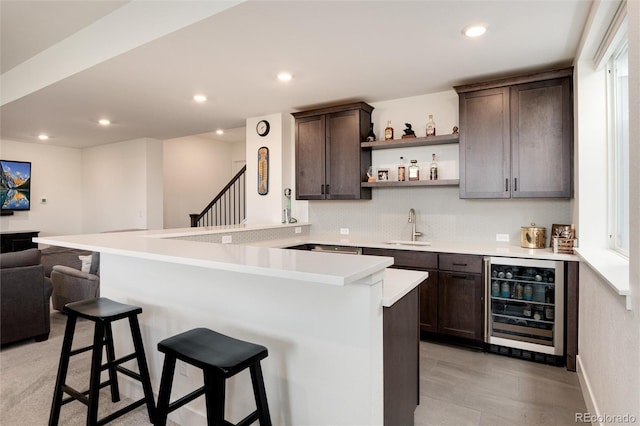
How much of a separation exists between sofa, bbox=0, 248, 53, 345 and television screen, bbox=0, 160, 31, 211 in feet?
13.1

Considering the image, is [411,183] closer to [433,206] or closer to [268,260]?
[433,206]

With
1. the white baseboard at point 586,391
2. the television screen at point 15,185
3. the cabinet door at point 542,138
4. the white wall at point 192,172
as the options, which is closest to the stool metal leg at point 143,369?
the white baseboard at point 586,391

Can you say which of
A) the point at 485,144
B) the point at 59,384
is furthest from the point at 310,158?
the point at 59,384

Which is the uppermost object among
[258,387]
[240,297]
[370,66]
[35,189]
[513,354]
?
[370,66]

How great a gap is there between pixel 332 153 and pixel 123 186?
4.51 metres

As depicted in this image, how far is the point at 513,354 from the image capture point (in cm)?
309

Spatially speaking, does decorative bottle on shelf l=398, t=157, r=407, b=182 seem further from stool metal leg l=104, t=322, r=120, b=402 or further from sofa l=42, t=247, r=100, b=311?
sofa l=42, t=247, r=100, b=311

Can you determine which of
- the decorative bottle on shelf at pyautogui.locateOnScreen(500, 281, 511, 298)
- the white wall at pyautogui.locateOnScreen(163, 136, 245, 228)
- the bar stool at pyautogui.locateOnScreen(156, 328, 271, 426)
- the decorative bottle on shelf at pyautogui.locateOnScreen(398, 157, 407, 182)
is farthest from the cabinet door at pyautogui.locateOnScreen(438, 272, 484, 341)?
the white wall at pyautogui.locateOnScreen(163, 136, 245, 228)

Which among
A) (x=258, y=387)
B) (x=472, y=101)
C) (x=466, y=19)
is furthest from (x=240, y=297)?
(x=472, y=101)

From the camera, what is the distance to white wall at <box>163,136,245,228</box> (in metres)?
7.34

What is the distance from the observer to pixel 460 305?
3.25m

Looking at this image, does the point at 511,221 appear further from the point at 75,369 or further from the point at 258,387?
the point at 75,369

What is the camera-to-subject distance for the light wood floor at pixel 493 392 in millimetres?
2191

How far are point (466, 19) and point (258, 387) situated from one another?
2480 mm
